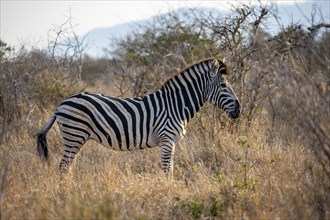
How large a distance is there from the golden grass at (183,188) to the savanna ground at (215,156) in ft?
0.05

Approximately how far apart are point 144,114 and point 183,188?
4.44 feet

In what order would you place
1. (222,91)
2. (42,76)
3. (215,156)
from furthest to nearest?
(42,76) < (215,156) < (222,91)

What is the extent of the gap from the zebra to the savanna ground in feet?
1.04

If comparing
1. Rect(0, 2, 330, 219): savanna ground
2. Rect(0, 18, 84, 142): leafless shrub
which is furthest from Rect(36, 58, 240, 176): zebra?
Rect(0, 18, 84, 142): leafless shrub

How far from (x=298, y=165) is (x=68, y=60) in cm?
741

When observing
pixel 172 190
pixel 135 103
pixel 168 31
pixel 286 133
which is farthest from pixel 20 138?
pixel 168 31

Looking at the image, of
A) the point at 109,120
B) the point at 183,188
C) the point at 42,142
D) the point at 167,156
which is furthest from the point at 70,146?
the point at 183,188

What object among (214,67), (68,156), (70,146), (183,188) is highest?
(214,67)

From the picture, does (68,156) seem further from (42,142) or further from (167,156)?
(167,156)

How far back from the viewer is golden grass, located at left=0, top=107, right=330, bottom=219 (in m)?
4.22

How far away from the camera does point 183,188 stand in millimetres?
Result: 5355

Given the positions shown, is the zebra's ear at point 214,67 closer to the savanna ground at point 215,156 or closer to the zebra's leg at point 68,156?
the savanna ground at point 215,156

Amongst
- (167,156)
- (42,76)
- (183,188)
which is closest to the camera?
(183,188)

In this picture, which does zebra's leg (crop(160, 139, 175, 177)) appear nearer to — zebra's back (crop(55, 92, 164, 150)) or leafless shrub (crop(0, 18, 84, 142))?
zebra's back (crop(55, 92, 164, 150))
